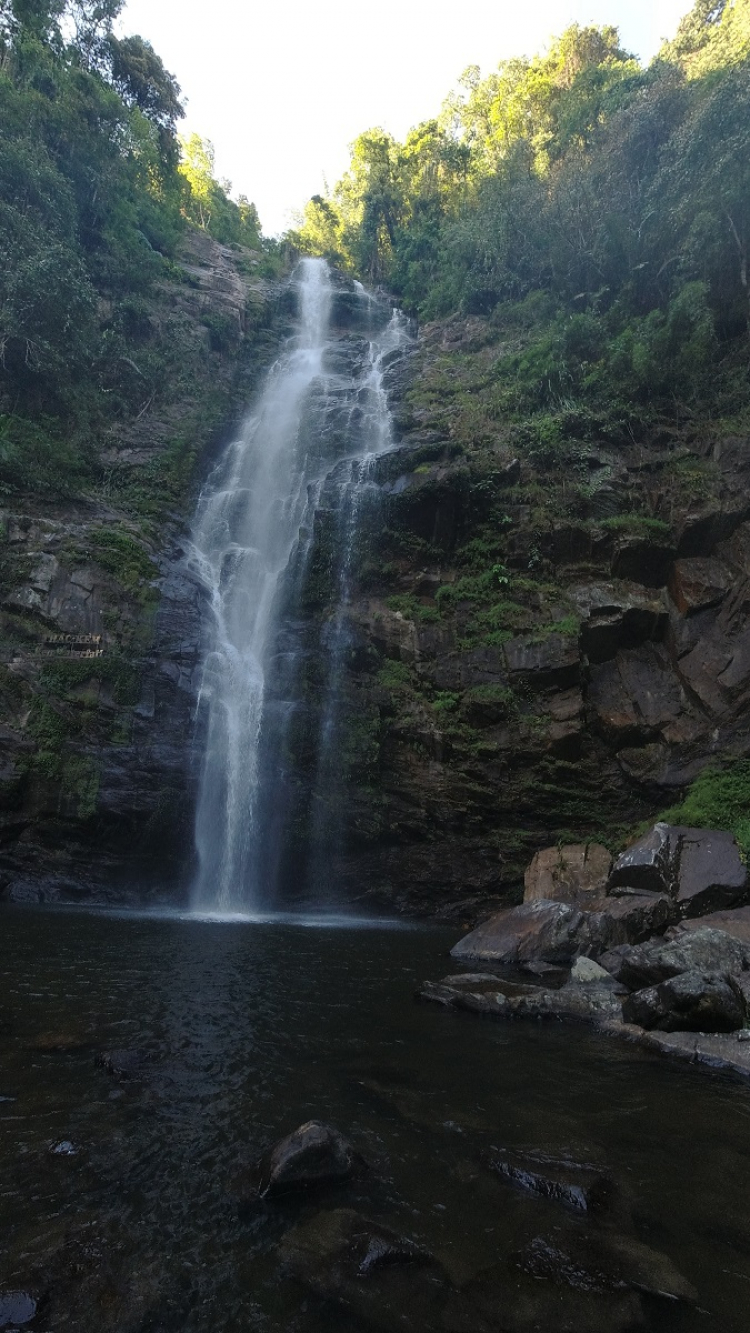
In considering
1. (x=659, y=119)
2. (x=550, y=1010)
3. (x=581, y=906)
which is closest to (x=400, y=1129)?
(x=550, y=1010)

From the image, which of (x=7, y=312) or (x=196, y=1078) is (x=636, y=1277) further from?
(x=7, y=312)

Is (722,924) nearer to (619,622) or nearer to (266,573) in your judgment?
(619,622)

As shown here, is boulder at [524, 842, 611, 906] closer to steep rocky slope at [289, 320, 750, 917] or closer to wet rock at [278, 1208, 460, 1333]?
steep rocky slope at [289, 320, 750, 917]

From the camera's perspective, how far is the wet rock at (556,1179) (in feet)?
12.7

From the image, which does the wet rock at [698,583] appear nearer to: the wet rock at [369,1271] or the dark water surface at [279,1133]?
the dark water surface at [279,1133]

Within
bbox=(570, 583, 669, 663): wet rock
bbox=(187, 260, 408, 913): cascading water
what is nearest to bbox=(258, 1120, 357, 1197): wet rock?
bbox=(187, 260, 408, 913): cascading water

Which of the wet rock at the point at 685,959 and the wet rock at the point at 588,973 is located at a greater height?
the wet rock at the point at 685,959

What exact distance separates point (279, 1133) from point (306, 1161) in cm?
63

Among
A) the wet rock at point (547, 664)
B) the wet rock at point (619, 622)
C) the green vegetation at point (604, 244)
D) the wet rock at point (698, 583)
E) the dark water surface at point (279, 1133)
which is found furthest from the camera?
the green vegetation at point (604, 244)

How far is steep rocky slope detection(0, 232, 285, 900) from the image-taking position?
49.3ft

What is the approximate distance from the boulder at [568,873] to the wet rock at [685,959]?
4.91 metres

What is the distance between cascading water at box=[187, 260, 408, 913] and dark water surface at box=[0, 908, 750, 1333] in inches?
298

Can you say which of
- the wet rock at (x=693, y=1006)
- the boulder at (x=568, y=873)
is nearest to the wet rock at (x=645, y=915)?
the boulder at (x=568, y=873)

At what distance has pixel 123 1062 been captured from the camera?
5398mm
